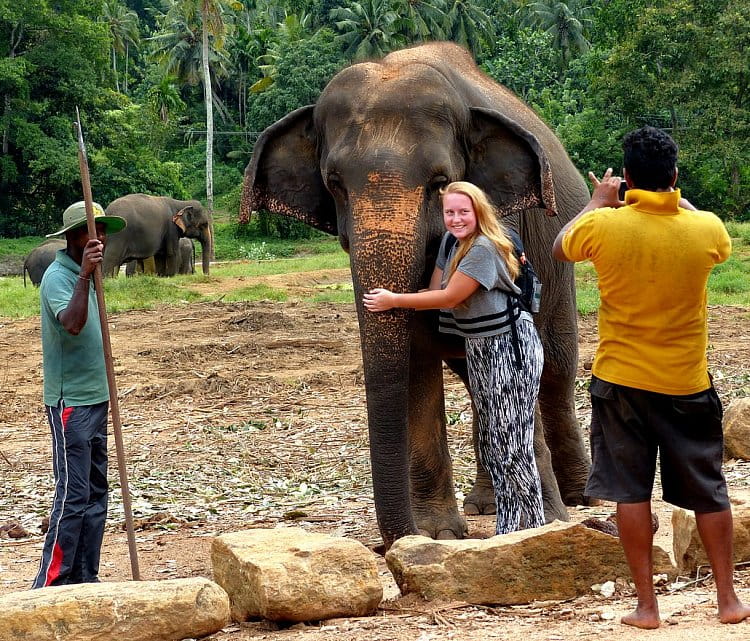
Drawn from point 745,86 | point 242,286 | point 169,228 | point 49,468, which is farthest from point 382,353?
point 745,86

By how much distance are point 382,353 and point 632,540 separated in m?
1.52

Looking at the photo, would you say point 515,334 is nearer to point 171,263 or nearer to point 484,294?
point 484,294

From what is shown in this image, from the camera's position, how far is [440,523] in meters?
5.59

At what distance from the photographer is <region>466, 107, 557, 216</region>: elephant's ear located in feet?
17.9

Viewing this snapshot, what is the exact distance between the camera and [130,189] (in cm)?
3347

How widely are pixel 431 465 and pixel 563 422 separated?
4.30 ft

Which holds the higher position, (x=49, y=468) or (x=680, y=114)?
(x=680, y=114)

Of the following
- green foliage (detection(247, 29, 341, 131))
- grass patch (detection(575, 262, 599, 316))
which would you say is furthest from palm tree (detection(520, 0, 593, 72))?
grass patch (detection(575, 262, 599, 316))

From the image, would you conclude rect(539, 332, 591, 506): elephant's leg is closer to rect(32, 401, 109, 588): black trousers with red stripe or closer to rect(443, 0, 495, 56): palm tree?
rect(32, 401, 109, 588): black trousers with red stripe

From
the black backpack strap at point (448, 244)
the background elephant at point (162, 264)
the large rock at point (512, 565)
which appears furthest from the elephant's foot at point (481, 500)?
the background elephant at point (162, 264)

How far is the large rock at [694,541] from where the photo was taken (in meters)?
4.17

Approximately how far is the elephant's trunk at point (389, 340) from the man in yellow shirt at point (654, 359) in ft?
4.11

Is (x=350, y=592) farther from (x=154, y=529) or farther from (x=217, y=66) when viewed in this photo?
(x=217, y=66)

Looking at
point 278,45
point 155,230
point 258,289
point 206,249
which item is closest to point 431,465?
point 258,289
